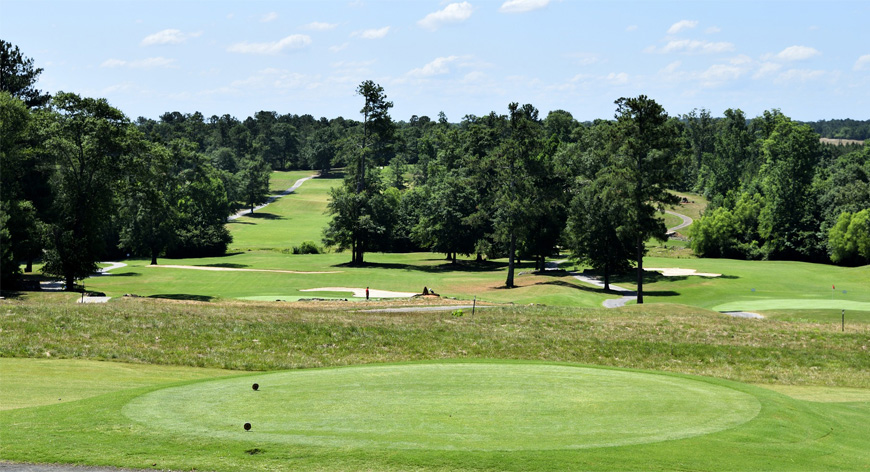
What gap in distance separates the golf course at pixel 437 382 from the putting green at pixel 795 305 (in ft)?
1.23

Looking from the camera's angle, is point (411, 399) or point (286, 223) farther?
point (286, 223)

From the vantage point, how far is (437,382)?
17562 mm

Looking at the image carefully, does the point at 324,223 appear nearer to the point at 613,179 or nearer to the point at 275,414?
the point at 613,179

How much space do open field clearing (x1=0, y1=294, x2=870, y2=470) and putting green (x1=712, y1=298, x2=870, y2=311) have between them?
1512cm

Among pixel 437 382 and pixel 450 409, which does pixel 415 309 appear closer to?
pixel 437 382

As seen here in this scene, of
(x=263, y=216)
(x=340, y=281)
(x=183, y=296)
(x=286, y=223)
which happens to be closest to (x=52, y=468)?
(x=183, y=296)

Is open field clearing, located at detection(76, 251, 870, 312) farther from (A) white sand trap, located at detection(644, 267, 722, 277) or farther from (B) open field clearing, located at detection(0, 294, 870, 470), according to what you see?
(B) open field clearing, located at detection(0, 294, 870, 470)

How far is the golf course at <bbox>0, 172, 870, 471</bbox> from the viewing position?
38.5 feet

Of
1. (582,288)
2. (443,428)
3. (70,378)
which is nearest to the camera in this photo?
(443,428)

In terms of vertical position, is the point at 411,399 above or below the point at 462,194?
below

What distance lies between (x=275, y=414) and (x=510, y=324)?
905 inches

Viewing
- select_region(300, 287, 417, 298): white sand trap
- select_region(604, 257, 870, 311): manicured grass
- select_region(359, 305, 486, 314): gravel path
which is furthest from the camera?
select_region(300, 287, 417, 298): white sand trap

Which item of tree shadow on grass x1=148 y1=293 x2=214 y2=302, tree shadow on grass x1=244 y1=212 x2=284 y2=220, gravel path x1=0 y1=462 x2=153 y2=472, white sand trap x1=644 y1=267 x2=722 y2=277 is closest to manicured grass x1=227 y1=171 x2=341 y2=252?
tree shadow on grass x1=244 y1=212 x2=284 y2=220

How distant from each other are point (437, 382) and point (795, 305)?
3948 centimetres
